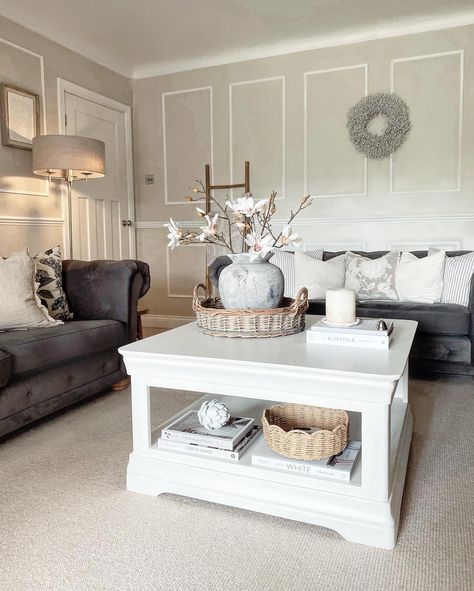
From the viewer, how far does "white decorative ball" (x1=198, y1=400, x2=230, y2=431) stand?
1.63m

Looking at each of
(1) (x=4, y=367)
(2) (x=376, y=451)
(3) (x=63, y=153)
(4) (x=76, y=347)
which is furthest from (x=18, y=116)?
(2) (x=376, y=451)

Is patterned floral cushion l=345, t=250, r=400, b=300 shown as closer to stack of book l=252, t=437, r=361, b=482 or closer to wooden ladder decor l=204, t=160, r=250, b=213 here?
wooden ladder decor l=204, t=160, r=250, b=213

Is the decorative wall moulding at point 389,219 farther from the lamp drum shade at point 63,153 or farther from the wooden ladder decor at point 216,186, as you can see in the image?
the lamp drum shade at point 63,153

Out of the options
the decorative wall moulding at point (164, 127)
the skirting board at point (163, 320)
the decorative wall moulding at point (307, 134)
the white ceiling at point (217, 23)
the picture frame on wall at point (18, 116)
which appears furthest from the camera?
the skirting board at point (163, 320)

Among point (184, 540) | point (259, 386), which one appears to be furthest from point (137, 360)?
point (184, 540)

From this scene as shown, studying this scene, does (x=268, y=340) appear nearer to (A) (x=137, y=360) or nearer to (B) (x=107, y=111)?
(A) (x=137, y=360)

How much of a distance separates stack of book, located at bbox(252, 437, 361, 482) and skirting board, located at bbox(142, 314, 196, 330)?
10.9ft

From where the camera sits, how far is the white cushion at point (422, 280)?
3093 mm

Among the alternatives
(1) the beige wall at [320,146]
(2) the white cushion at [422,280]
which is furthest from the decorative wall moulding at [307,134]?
(2) the white cushion at [422,280]

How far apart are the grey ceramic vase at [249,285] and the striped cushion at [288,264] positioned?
5.29ft

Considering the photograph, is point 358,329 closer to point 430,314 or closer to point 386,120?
point 430,314

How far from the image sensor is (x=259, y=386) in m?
1.45

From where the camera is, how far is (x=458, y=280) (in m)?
3.06

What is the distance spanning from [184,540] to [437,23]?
398 cm
